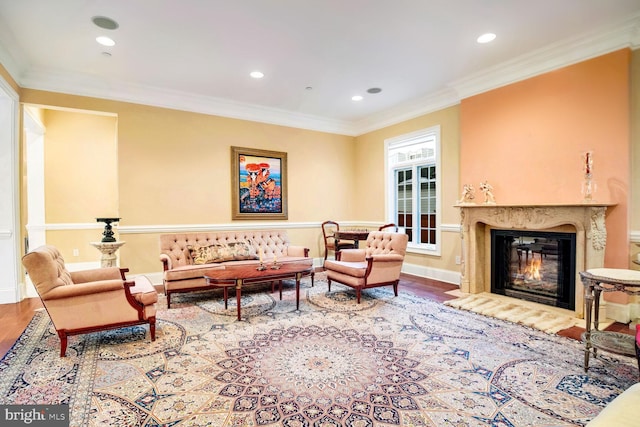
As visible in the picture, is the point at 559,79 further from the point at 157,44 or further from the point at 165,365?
the point at 165,365

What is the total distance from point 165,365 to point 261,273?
1436mm

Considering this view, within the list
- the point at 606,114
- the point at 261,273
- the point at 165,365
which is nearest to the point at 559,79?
the point at 606,114

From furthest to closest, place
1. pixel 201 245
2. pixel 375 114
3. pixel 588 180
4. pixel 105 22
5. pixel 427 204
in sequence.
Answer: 1. pixel 375 114
2. pixel 427 204
3. pixel 201 245
4. pixel 588 180
5. pixel 105 22

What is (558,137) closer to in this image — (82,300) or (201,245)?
(201,245)

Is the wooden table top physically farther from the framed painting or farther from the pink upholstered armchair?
the framed painting

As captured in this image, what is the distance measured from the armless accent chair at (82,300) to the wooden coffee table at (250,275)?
71 cm

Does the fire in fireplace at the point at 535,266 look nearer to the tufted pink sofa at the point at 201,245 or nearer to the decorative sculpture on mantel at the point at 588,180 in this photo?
the decorative sculpture on mantel at the point at 588,180

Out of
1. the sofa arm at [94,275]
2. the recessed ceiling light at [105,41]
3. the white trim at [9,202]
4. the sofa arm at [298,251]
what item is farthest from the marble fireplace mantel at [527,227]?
the white trim at [9,202]

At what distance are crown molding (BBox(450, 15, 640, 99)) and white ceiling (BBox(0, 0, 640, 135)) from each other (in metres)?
0.01

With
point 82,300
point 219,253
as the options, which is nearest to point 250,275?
point 219,253

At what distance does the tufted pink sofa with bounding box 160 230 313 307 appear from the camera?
4195 mm

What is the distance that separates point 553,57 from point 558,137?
0.99 meters

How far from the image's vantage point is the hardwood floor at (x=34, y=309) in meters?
3.10

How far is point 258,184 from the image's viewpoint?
20.0ft
